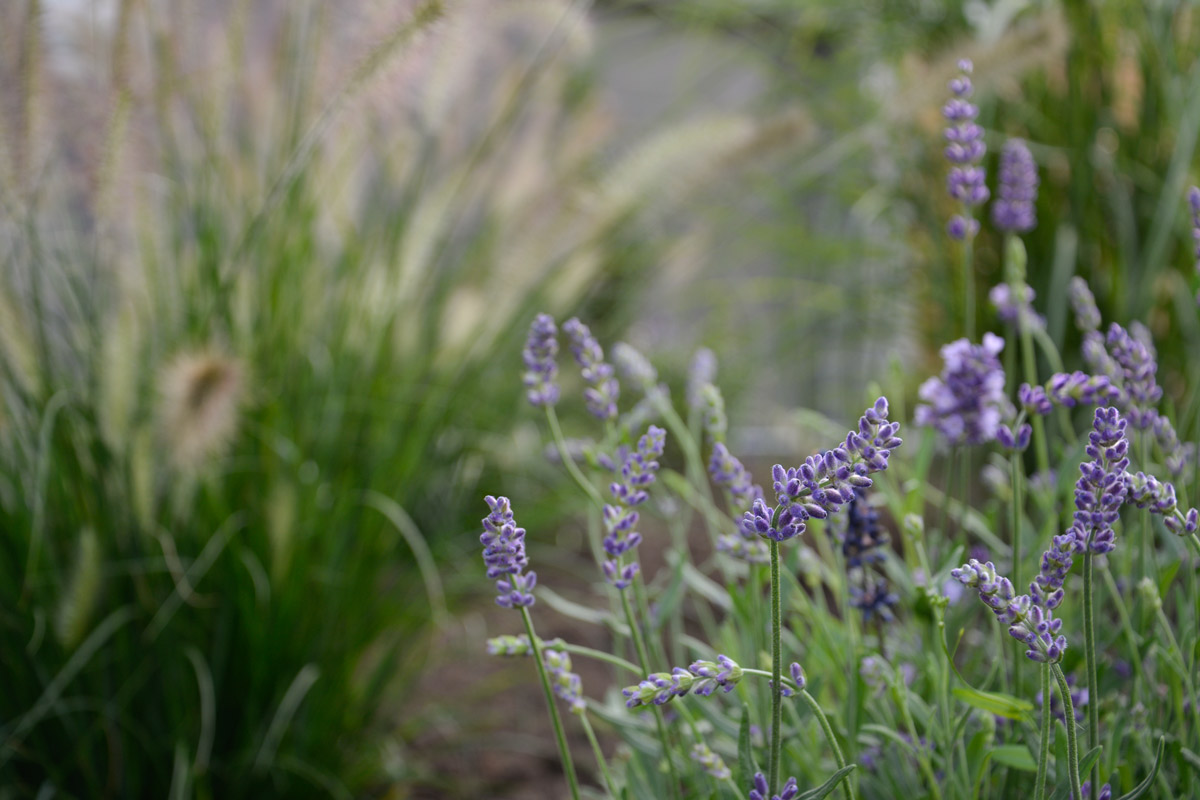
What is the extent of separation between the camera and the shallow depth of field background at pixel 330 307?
1035mm

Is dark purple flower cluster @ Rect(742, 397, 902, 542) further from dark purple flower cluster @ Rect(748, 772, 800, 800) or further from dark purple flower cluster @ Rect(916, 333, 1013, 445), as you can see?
dark purple flower cluster @ Rect(916, 333, 1013, 445)

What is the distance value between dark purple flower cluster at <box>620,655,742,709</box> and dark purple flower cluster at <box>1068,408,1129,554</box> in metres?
0.18

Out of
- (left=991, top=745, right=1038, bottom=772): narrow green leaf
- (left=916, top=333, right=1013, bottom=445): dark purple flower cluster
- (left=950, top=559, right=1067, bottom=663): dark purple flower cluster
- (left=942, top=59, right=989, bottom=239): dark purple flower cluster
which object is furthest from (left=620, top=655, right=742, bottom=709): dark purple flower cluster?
(left=942, top=59, right=989, bottom=239): dark purple flower cluster

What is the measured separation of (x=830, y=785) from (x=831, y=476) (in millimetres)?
142

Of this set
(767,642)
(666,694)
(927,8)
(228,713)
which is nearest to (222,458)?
(228,713)

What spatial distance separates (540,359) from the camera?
64 cm

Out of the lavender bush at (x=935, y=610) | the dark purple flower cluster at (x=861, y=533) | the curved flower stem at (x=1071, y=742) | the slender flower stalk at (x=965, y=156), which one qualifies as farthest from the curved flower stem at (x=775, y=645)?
the slender flower stalk at (x=965, y=156)

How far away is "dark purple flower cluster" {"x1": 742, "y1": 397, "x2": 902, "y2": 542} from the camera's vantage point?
1.38 ft

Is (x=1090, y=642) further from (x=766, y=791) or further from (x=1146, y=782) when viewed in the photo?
(x=766, y=791)

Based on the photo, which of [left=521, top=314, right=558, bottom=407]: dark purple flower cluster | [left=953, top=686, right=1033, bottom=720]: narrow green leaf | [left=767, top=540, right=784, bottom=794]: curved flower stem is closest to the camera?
[left=767, top=540, right=784, bottom=794]: curved flower stem

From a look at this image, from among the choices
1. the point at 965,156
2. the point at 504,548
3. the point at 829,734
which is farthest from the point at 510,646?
the point at 965,156

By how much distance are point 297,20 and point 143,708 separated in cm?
87

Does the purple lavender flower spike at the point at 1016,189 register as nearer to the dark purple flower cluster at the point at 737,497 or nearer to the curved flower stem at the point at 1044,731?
the dark purple flower cluster at the point at 737,497

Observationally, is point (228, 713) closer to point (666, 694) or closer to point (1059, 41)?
point (666, 694)
